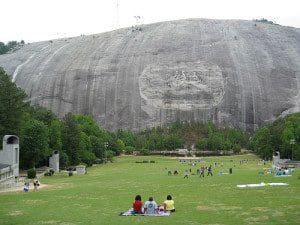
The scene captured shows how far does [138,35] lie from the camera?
13638 centimetres

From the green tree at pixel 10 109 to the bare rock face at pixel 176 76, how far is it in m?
63.8

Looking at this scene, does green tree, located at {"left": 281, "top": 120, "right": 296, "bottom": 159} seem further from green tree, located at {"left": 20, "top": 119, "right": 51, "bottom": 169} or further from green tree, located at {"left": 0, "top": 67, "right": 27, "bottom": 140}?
green tree, located at {"left": 0, "top": 67, "right": 27, "bottom": 140}

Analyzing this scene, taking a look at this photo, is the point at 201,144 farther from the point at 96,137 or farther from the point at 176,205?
the point at 176,205

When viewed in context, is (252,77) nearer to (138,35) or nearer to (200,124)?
(200,124)

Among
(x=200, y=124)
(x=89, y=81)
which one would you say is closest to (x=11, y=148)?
(x=200, y=124)

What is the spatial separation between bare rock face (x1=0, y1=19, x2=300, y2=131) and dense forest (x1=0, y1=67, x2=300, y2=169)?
7.77m

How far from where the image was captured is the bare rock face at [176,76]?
376ft

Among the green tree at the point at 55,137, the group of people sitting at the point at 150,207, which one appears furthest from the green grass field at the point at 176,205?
the green tree at the point at 55,137

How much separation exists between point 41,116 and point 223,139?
42406 mm

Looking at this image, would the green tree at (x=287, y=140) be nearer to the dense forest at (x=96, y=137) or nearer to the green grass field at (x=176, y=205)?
the dense forest at (x=96, y=137)

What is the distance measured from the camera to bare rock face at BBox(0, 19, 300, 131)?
115 meters

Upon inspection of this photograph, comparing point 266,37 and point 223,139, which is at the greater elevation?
point 266,37

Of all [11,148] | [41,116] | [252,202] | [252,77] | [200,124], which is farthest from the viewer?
[252,77]

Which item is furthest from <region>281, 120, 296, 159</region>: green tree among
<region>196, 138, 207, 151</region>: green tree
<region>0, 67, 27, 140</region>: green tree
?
<region>0, 67, 27, 140</region>: green tree
